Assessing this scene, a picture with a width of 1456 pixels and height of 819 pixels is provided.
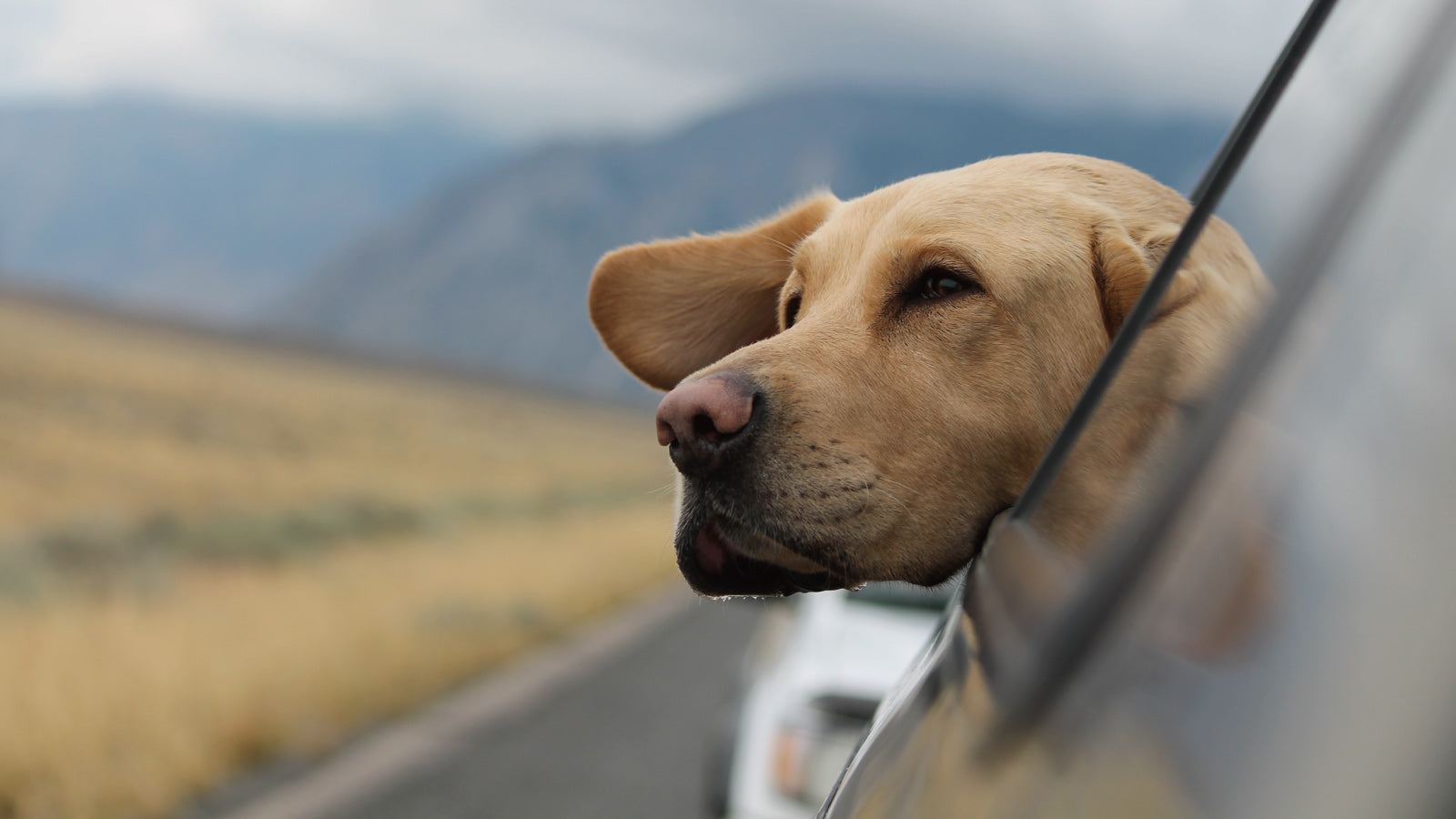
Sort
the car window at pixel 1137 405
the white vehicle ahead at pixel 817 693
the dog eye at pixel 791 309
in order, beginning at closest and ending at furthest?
the car window at pixel 1137 405 < the dog eye at pixel 791 309 < the white vehicle ahead at pixel 817 693

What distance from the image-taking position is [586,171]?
511 feet

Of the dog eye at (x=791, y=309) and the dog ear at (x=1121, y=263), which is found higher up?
the dog ear at (x=1121, y=263)

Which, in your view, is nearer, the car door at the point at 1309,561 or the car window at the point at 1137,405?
the car door at the point at 1309,561

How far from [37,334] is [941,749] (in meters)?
62.0

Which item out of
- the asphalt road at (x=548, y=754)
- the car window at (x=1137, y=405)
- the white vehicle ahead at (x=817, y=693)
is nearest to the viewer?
the car window at (x=1137, y=405)

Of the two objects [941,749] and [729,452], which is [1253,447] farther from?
[729,452]

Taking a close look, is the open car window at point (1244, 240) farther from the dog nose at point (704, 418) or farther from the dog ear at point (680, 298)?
the dog ear at point (680, 298)

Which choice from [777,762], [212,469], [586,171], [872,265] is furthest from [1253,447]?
[586,171]

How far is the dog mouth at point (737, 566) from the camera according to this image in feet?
4.33

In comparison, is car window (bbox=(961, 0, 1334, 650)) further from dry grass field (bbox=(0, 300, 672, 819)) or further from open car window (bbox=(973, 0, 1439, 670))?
dry grass field (bbox=(0, 300, 672, 819))

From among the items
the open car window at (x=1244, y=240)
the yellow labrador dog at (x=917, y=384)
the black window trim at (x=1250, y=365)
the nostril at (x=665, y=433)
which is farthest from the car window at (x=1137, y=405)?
the nostril at (x=665, y=433)

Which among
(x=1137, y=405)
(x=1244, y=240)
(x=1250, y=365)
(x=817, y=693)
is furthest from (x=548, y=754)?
(x=1250, y=365)

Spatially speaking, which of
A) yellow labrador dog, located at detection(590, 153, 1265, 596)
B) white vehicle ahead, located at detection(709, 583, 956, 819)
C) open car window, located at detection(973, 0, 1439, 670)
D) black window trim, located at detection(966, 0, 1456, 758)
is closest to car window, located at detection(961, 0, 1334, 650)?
open car window, located at detection(973, 0, 1439, 670)

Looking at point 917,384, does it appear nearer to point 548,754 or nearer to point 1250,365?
point 1250,365
